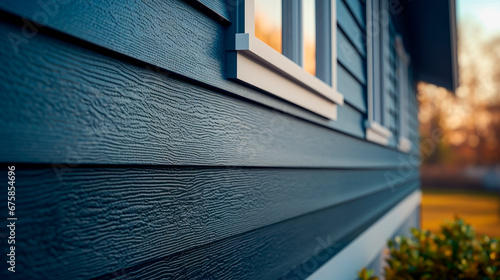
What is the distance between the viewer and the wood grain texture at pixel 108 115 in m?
0.62

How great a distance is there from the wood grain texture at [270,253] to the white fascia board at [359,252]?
4 cm

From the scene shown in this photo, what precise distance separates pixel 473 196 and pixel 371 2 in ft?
54.2

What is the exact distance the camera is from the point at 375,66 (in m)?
3.70

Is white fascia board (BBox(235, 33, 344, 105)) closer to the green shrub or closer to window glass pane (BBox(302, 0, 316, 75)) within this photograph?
window glass pane (BBox(302, 0, 316, 75))

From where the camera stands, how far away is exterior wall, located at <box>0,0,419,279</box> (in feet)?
2.09

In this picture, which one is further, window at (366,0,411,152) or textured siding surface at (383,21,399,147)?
textured siding surface at (383,21,399,147)

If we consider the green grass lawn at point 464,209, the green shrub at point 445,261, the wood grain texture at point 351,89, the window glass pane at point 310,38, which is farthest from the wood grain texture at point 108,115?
the green grass lawn at point 464,209

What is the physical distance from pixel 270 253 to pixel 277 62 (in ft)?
2.17

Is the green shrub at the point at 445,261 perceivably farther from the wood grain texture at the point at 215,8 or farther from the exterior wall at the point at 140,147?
the wood grain texture at the point at 215,8

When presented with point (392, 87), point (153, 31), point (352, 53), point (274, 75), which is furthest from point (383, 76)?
point (153, 31)

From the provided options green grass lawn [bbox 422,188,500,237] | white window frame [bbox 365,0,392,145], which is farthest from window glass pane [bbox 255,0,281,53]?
green grass lawn [bbox 422,188,500,237]

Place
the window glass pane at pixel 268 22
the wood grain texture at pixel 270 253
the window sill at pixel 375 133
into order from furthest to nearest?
the window sill at pixel 375 133
the window glass pane at pixel 268 22
the wood grain texture at pixel 270 253

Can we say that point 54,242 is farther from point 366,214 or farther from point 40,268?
point 366,214

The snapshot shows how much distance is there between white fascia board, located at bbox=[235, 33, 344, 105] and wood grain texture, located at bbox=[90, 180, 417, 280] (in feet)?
1.75
